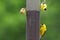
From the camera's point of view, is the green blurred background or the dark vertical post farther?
the green blurred background

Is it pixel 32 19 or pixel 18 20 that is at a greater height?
pixel 32 19

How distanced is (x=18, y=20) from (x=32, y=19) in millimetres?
4821

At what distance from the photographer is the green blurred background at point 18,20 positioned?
7.13 meters

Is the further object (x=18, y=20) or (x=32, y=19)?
(x=18, y=20)

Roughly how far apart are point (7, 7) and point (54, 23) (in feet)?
3.61

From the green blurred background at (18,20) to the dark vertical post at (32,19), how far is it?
15.1ft

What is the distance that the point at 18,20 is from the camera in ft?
23.5

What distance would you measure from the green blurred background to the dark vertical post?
15.1 feet

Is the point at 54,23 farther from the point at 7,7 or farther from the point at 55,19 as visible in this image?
the point at 7,7

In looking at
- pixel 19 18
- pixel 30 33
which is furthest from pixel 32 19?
pixel 19 18

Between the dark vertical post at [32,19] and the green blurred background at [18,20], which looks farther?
the green blurred background at [18,20]

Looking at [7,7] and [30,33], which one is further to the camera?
[7,7]

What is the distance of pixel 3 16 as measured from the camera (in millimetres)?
7254

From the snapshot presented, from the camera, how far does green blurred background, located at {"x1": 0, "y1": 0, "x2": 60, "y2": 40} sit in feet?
23.4
